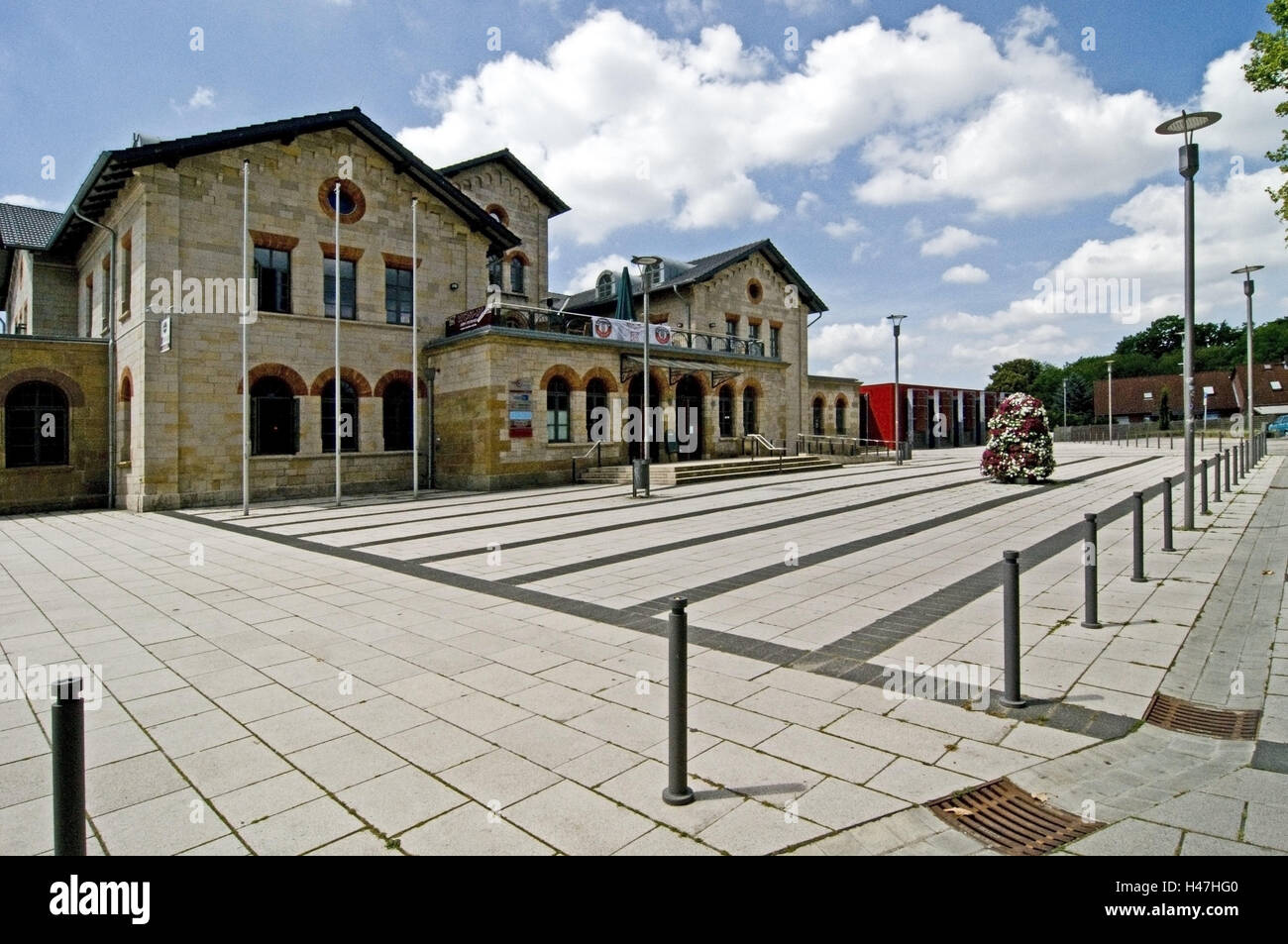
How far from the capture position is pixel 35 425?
63.3 feet

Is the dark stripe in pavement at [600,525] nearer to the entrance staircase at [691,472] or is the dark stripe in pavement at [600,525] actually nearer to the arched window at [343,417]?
the entrance staircase at [691,472]

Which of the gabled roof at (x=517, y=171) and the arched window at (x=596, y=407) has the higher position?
the gabled roof at (x=517, y=171)

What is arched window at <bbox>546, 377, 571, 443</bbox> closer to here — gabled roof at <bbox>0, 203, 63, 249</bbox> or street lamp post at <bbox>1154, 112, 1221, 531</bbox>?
street lamp post at <bbox>1154, 112, 1221, 531</bbox>

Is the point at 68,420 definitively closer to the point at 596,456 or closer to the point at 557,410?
the point at 557,410

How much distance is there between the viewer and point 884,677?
492 centimetres

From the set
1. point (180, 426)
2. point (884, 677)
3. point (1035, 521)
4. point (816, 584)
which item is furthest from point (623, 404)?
point (884, 677)

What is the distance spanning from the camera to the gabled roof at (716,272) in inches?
1281

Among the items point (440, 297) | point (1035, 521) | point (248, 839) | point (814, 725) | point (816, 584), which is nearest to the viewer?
point (248, 839)

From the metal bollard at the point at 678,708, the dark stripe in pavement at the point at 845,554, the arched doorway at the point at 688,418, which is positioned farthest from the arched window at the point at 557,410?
the metal bollard at the point at 678,708

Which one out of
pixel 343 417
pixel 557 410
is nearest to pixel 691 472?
pixel 557 410

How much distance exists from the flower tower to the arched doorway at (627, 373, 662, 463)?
10.9 meters

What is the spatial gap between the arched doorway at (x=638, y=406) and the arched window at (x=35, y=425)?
16.7 meters

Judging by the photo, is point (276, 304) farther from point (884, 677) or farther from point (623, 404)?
point (884, 677)
